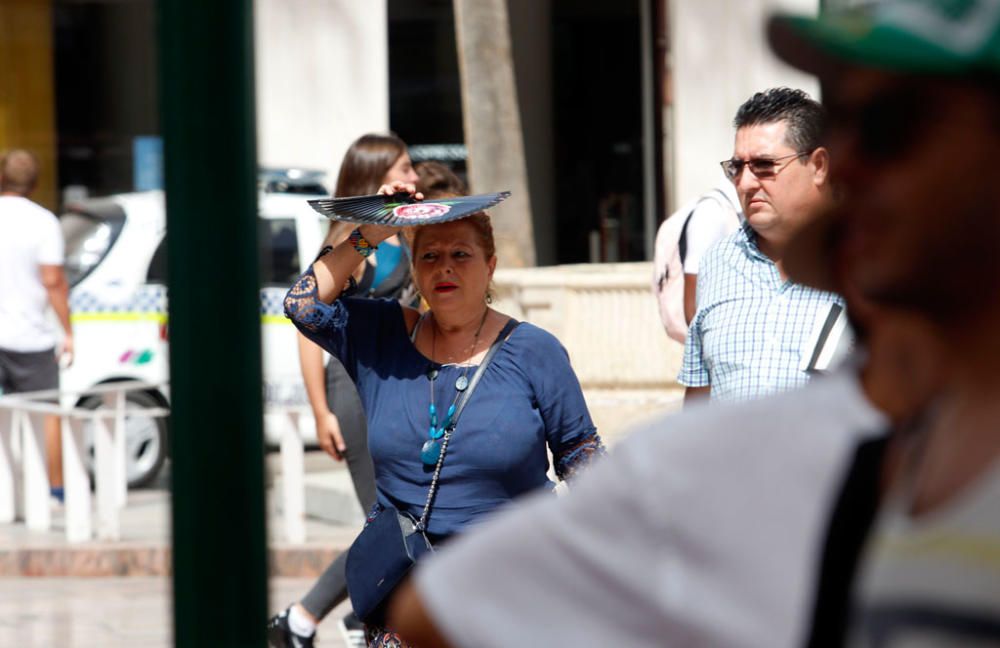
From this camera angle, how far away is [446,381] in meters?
4.04

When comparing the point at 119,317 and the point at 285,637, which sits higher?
the point at 119,317

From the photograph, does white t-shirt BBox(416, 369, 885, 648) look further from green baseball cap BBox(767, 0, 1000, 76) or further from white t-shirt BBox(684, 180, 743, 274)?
white t-shirt BBox(684, 180, 743, 274)

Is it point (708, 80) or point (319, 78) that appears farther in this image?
point (708, 80)

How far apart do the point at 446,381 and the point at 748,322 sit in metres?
0.73

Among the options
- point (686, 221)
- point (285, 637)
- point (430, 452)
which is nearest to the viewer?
point (430, 452)

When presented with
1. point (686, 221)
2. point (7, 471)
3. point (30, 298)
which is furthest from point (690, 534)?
point (30, 298)

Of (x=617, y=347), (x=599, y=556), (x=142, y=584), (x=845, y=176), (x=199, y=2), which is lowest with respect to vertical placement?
(x=142, y=584)

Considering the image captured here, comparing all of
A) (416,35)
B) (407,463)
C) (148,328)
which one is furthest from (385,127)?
(407,463)

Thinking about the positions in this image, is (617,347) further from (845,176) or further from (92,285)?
(845,176)

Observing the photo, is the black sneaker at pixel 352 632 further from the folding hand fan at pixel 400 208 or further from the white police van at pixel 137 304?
the white police van at pixel 137 304

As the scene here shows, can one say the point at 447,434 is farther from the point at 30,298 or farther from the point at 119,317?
the point at 119,317

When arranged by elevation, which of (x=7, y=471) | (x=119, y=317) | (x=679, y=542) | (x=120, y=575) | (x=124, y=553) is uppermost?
(x=679, y=542)

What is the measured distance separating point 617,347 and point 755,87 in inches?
237

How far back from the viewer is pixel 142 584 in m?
8.30
